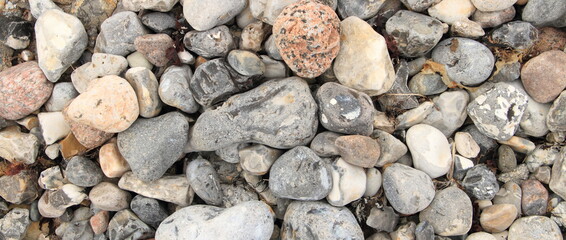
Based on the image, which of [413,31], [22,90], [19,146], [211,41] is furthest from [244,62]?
[19,146]

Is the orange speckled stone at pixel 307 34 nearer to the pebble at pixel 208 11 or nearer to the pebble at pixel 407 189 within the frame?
the pebble at pixel 208 11

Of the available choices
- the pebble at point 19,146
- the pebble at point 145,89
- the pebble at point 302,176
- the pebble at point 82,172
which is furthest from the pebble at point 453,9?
the pebble at point 19,146

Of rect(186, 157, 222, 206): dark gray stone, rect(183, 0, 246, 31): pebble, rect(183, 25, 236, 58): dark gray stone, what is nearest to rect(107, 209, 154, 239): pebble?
Result: rect(186, 157, 222, 206): dark gray stone

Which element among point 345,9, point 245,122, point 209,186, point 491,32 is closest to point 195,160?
point 209,186

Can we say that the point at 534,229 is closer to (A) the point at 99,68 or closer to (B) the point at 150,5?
(B) the point at 150,5

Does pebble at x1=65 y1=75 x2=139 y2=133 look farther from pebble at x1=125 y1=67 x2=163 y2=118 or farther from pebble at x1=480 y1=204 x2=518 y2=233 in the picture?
pebble at x1=480 y1=204 x2=518 y2=233

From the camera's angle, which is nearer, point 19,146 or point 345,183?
point 345,183
